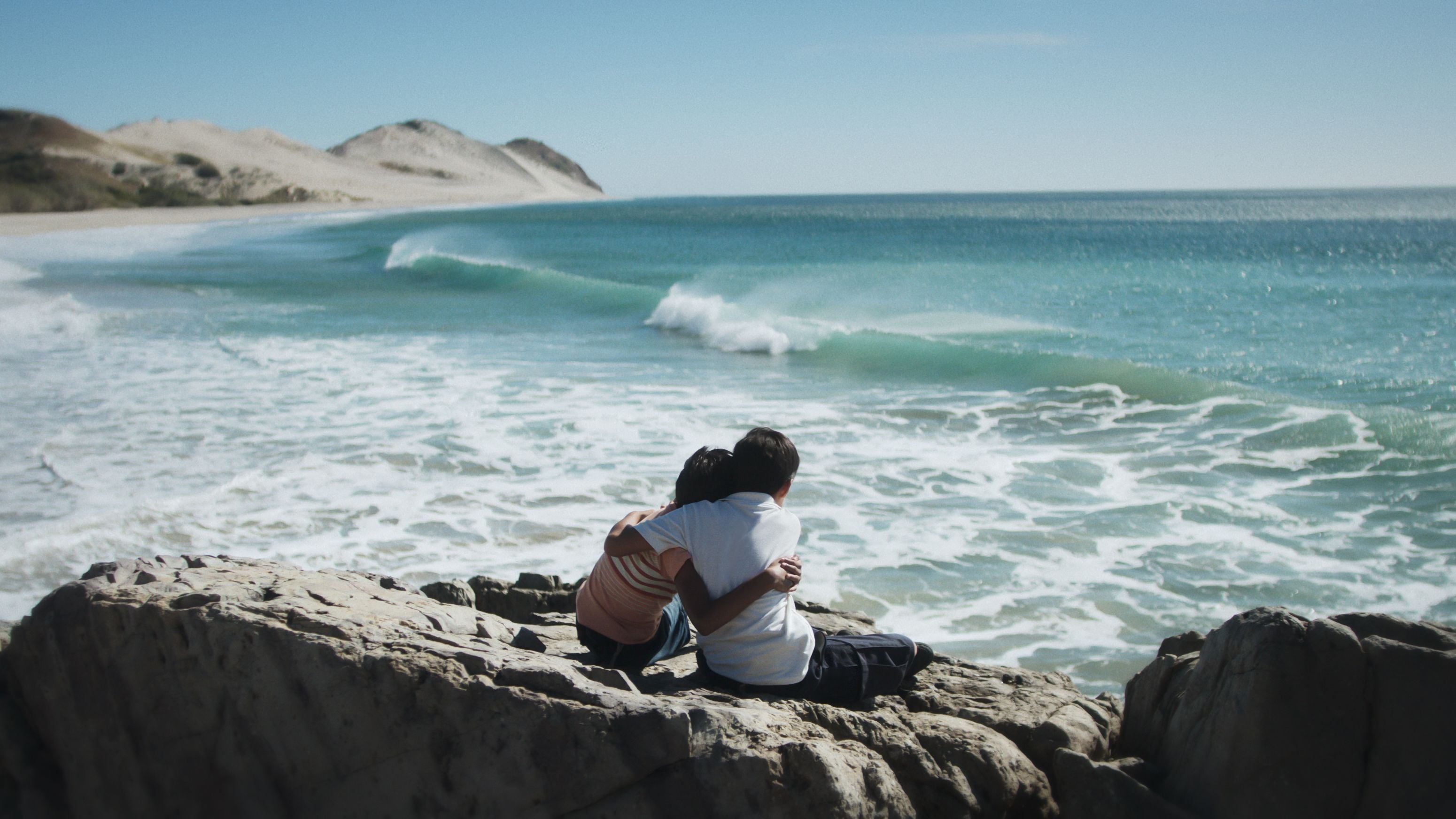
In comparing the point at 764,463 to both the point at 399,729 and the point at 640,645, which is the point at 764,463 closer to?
the point at 640,645

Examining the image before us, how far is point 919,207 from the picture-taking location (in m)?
120

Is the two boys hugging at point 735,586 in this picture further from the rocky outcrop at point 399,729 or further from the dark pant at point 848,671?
the rocky outcrop at point 399,729

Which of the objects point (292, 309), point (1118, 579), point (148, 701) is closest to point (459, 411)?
point (1118, 579)

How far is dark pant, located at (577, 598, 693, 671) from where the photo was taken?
3352 millimetres

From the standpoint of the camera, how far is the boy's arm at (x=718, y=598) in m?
3.05

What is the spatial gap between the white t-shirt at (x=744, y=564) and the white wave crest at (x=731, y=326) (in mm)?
12880

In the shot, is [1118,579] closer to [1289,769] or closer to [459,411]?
[1289,769]

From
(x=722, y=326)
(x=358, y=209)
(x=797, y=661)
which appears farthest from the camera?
(x=358, y=209)

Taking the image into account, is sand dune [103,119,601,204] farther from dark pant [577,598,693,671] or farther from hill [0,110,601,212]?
dark pant [577,598,693,671]

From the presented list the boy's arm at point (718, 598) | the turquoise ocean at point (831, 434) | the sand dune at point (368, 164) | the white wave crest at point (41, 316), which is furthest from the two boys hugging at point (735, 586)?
the sand dune at point (368, 164)

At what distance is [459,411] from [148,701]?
795 centimetres

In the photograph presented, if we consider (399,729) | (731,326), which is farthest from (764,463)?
(731,326)

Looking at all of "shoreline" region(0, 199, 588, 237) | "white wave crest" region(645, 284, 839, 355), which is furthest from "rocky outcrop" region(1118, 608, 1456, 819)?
"shoreline" region(0, 199, 588, 237)

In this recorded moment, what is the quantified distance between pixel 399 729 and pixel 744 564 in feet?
3.32
